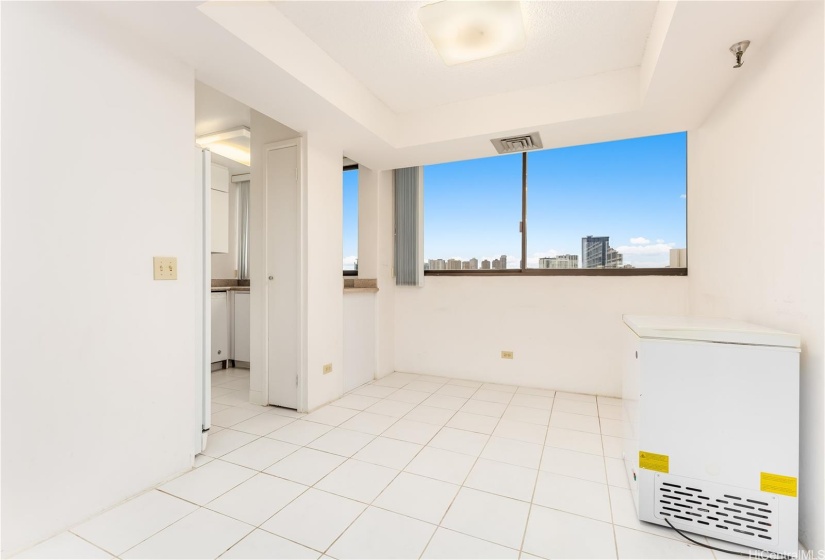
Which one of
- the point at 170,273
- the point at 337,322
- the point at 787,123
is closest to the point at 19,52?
the point at 170,273

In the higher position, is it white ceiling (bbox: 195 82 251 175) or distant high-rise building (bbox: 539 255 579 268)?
white ceiling (bbox: 195 82 251 175)

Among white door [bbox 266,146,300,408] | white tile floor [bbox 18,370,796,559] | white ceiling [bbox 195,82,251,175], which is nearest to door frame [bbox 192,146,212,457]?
white tile floor [bbox 18,370,796,559]

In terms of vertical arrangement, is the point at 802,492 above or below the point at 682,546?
above

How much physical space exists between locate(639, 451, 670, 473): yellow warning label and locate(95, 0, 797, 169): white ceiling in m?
1.99

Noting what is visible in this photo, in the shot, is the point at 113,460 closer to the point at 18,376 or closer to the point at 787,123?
the point at 18,376

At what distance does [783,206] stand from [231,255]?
5.83 meters

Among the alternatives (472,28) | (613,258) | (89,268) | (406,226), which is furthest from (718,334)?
(406,226)

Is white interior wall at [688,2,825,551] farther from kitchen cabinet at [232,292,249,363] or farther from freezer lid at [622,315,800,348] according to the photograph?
kitchen cabinet at [232,292,249,363]

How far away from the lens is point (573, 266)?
373 centimetres

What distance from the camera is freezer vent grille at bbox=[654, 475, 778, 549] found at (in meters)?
1.46

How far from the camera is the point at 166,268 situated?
198 cm

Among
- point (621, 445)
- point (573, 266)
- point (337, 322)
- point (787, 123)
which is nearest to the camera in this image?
point (787, 123)

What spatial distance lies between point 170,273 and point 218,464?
115 centimetres

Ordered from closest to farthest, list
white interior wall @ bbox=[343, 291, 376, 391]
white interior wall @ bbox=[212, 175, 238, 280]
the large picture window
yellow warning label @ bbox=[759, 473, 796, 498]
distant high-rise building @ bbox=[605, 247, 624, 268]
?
1. yellow warning label @ bbox=[759, 473, 796, 498]
2. the large picture window
3. distant high-rise building @ bbox=[605, 247, 624, 268]
4. white interior wall @ bbox=[343, 291, 376, 391]
5. white interior wall @ bbox=[212, 175, 238, 280]
